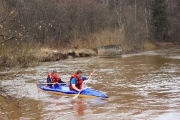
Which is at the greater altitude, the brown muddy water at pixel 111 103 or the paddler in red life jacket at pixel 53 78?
the paddler in red life jacket at pixel 53 78

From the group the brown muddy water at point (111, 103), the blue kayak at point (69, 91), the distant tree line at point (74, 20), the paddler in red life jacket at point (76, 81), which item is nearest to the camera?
the brown muddy water at point (111, 103)

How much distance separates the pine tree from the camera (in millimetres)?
44812

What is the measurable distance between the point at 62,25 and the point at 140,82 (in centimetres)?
2005

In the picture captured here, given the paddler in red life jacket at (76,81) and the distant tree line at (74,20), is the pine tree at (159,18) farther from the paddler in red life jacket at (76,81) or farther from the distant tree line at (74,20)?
the paddler in red life jacket at (76,81)

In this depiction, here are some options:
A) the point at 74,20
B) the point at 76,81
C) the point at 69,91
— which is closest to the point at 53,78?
the point at 69,91

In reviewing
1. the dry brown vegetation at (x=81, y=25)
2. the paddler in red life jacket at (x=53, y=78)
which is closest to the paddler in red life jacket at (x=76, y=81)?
the paddler in red life jacket at (x=53, y=78)

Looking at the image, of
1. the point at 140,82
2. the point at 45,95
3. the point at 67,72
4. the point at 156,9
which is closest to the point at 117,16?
the point at 156,9

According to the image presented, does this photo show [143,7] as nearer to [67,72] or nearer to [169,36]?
[169,36]

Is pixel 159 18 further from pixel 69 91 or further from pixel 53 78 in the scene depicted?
pixel 69 91

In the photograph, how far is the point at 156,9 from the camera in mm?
Result: 44875

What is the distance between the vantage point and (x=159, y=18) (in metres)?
44.8

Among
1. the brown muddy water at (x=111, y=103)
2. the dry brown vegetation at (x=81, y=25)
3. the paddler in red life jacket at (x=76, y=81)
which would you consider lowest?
the brown muddy water at (x=111, y=103)

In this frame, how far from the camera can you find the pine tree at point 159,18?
44.8 metres

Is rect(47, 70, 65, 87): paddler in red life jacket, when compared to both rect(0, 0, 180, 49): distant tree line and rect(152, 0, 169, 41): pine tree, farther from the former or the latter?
rect(152, 0, 169, 41): pine tree
